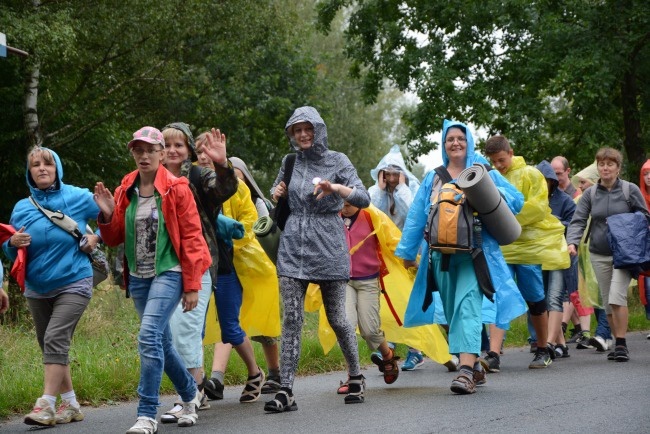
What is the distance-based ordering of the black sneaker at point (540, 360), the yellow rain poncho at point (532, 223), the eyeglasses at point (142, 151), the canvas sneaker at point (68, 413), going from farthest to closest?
the yellow rain poncho at point (532, 223) < the black sneaker at point (540, 360) < the canvas sneaker at point (68, 413) < the eyeglasses at point (142, 151)

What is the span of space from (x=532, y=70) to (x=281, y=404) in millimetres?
15738

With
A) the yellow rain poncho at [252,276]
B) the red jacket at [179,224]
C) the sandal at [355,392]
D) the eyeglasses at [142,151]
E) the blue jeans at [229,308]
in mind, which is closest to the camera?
the red jacket at [179,224]

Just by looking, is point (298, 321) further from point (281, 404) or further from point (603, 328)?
point (603, 328)

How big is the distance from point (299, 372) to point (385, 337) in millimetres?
955

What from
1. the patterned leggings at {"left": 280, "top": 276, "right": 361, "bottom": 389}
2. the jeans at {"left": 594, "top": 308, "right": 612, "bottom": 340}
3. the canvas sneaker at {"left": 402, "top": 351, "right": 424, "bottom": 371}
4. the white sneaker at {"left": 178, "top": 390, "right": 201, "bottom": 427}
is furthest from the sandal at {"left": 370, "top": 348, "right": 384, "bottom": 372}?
the jeans at {"left": 594, "top": 308, "right": 612, "bottom": 340}

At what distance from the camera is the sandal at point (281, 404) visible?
7305mm

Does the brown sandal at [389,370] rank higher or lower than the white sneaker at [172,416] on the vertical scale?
higher

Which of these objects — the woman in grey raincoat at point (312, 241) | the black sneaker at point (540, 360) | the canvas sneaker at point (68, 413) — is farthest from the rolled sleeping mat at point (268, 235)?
the black sneaker at point (540, 360)

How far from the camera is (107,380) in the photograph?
27.6 ft

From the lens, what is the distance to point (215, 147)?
22.7 feet

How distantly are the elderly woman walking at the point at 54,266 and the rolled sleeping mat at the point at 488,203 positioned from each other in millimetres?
2592

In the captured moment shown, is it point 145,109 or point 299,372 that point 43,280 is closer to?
point 299,372

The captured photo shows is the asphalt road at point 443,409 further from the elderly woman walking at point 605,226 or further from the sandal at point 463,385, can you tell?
the elderly woman walking at point 605,226

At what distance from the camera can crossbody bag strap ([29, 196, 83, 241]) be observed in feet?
23.4
